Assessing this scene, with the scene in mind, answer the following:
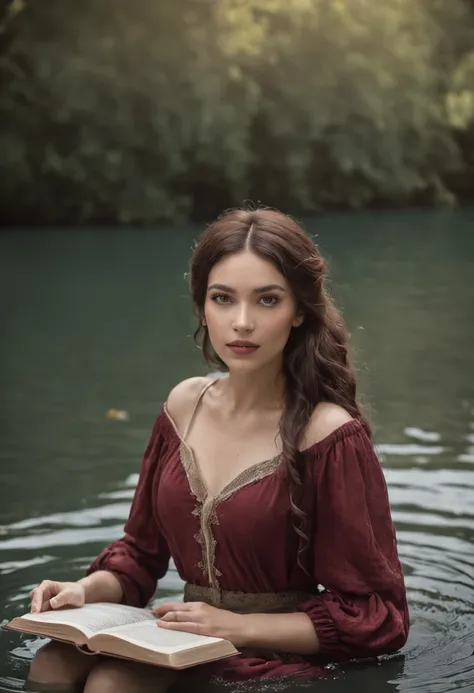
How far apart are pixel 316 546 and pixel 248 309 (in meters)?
0.54

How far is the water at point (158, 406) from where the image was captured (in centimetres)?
419

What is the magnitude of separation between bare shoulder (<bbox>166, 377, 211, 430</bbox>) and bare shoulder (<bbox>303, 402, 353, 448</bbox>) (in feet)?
1.19

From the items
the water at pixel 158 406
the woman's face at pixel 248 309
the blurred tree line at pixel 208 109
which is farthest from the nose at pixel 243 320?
the blurred tree line at pixel 208 109

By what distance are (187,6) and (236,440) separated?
748 inches

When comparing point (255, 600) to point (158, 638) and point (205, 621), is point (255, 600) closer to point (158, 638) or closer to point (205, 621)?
point (205, 621)

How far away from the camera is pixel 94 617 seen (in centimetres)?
308

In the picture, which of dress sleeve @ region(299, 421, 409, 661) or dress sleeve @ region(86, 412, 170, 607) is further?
dress sleeve @ region(86, 412, 170, 607)

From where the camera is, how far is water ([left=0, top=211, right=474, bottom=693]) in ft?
13.8

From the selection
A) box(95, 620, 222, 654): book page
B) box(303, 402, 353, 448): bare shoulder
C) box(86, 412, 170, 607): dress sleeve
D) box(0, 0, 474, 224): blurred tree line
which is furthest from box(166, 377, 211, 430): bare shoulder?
box(0, 0, 474, 224): blurred tree line

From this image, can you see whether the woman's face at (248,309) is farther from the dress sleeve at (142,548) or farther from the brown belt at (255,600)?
the brown belt at (255,600)

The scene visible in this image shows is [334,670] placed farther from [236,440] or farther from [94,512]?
[94,512]

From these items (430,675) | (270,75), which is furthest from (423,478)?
(270,75)

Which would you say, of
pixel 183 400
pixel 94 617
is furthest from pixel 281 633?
pixel 183 400

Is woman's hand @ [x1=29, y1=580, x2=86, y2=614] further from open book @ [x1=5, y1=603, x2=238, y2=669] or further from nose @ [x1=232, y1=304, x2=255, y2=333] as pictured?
nose @ [x1=232, y1=304, x2=255, y2=333]
